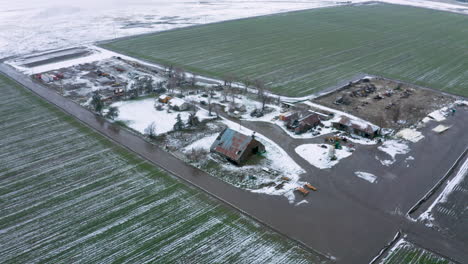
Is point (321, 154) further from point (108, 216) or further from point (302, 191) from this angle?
point (108, 216)

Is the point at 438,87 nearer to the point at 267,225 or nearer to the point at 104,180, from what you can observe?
the point at 267,225

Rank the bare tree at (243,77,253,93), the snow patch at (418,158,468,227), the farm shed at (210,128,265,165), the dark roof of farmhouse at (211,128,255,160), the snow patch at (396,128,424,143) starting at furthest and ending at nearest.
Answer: the bare tree at (243,77,253,93) < the snow patch at (396,128,424,143) < the dark roof of farmhouse at (211,128,255,160) < the farm shed at (210,128,265,165) < the snow patch at (418,158,468,227)

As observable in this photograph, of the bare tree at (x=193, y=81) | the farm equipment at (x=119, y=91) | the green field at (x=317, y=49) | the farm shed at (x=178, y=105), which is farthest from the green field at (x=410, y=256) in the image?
the farm equipment at (x=119, y=91)

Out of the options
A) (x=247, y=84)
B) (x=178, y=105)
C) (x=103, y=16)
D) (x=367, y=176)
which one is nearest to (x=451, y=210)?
(x=367, y=176)

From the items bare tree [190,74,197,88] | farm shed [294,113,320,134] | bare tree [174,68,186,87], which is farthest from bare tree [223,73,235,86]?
farm shed [294,113,320,134]

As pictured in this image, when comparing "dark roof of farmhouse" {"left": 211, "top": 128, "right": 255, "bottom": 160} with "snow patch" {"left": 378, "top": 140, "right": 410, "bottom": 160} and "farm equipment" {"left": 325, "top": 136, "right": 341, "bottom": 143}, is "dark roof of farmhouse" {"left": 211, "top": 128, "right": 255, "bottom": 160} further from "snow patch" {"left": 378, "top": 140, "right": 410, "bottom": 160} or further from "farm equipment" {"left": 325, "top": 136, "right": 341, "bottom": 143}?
"snow patch" {"left": 378, "top": 140, "right": 410, "bottom": 160}
